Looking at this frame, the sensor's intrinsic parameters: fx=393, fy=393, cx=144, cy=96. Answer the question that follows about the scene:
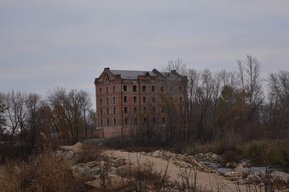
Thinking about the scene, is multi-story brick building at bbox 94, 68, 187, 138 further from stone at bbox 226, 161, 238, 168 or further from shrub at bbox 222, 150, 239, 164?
stone at bbox 226, 161, 238, 168

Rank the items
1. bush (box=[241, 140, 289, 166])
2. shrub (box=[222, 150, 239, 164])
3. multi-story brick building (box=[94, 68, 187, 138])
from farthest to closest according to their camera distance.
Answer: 1. multi-story brick building (box=[94, 68, 187, 138])
2. shrub (box=[222, 150, 239, 164])
3. bush (box=[241, 140, 289, 166])

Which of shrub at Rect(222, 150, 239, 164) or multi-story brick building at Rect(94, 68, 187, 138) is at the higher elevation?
multi-story brick building at Rect(94, 68, 187, 138)

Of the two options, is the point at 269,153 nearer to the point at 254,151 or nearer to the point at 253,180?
the point at 254,151

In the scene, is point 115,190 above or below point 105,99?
below

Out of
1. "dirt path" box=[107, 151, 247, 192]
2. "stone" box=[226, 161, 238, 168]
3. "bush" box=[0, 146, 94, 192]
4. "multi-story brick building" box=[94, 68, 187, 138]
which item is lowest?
"stone" box=[226, 161, 238, 168]

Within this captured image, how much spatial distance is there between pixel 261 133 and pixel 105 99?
37935 millimetres

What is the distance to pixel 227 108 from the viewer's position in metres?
47.6

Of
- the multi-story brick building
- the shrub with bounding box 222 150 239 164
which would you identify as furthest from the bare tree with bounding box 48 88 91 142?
the shrub with bounding box 222 150 239 164

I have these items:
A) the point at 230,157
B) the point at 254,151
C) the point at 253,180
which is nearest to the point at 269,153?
the point at 254,151

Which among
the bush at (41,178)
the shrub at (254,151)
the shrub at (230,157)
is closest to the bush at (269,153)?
the shrub at (254,151)

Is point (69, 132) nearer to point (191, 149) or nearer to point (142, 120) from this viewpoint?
point (142, 120)

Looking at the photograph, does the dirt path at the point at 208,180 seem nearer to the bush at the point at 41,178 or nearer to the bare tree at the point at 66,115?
the bush at the point at 41,178

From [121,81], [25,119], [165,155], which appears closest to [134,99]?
[121,81]

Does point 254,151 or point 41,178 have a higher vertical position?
point 41,178
